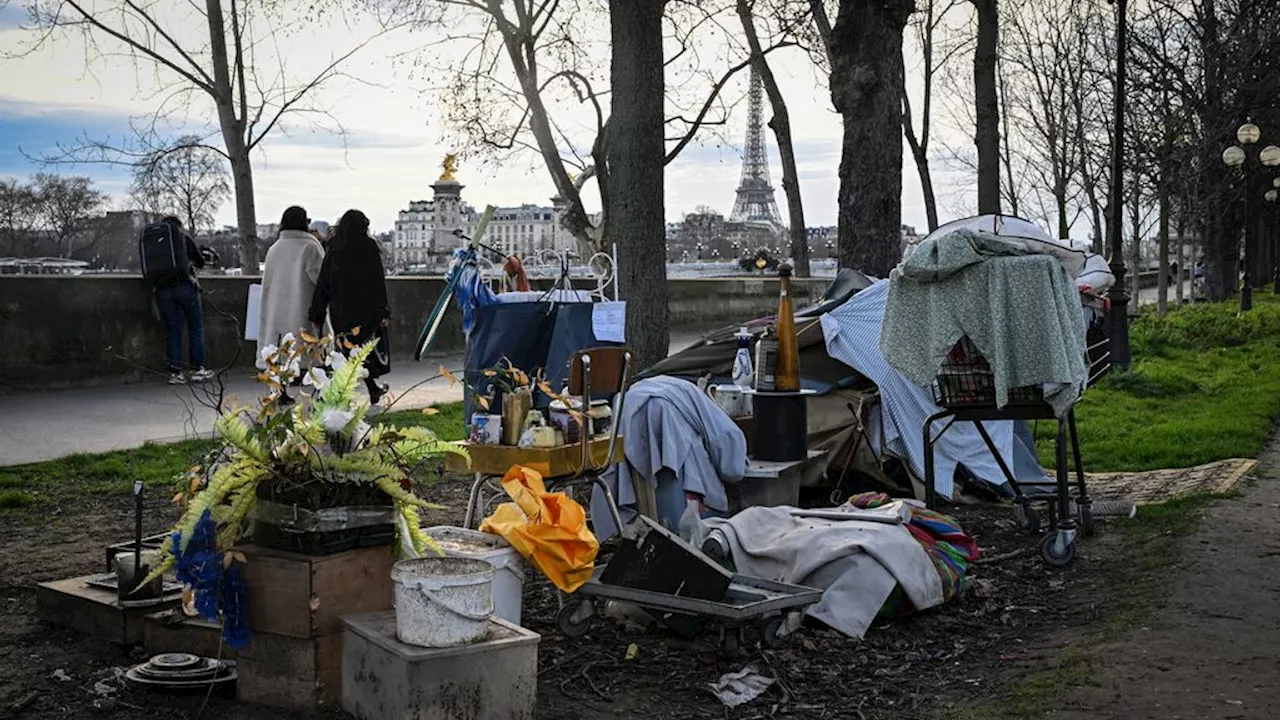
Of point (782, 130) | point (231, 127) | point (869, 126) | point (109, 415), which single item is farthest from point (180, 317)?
point (782, 130)

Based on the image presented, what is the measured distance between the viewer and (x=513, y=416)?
6516mm

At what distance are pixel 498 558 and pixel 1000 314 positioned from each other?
2.91 metres

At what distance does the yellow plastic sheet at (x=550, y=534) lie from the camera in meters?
5.73

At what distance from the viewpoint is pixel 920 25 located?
98.6 ft

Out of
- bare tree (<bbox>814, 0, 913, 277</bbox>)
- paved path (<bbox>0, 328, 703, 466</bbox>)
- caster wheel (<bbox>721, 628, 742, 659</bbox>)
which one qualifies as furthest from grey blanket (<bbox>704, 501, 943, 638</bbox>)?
bare tree (<bbox>814, 0, 913, 277</bbox>)

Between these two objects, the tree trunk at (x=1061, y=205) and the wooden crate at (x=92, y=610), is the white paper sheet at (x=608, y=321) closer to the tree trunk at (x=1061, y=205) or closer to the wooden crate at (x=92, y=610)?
the wooden crate at (x=92, y=610)

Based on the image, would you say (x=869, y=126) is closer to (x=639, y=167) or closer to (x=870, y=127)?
(x=870, y=127)

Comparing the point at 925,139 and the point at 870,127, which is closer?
the point at 870,127

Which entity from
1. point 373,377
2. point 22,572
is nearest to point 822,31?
point 373,377

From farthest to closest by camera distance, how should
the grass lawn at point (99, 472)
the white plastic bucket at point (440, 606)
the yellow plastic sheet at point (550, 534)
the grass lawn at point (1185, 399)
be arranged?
1. the grass lawn at point (1185, 399)
2. the grass lawn at point (99, 472)
3. the yellow plastic sheet at point (550, 534)
4. the white plastic bucket at point (440, 606)

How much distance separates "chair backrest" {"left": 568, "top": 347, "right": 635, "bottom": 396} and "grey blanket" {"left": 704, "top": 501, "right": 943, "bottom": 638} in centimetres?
91

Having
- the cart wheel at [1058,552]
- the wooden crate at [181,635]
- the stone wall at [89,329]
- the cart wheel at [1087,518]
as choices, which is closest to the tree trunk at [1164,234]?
the stone wall at [89,329]

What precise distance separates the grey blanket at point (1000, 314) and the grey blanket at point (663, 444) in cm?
113

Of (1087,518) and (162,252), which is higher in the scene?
(162,252)
